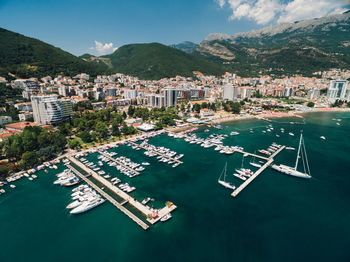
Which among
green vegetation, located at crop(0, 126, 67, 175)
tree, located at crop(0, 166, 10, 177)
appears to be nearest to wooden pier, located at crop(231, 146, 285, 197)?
green vegetation, located at crop(0, 126, 67, 175)

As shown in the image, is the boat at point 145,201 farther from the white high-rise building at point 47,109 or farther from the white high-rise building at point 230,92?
the white high-rise building at point 230,92

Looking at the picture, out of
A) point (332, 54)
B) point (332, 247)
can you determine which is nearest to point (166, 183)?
point (332, 247)

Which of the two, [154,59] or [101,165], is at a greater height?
[154,59]

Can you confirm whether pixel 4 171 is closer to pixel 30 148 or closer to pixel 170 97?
pixel 30 148

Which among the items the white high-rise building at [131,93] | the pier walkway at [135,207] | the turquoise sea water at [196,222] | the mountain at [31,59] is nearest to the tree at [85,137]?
the turquoise sea water at [196,222]

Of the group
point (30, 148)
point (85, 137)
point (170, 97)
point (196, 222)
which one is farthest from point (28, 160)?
point (170, 97)

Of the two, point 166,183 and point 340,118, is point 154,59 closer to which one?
point 340,118
